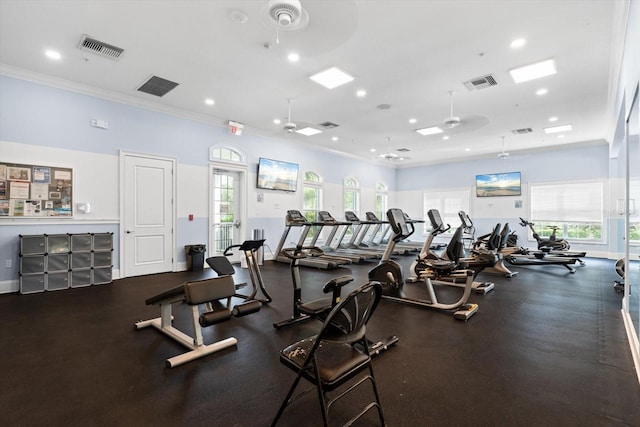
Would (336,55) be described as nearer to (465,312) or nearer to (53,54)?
(465,312)

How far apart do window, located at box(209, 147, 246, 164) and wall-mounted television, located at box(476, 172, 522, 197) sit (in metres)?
8.53

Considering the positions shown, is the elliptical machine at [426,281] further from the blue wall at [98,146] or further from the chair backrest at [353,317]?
the blue wall at [98,146]

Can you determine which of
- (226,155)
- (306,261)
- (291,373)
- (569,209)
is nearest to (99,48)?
(226,155)

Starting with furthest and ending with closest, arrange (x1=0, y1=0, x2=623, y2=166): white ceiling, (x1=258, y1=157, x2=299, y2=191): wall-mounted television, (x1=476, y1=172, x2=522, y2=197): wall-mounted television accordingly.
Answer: (x1=476, y1=172, x2=522, y2=197): wall-mounted television, (x1=258, y1=157, x2=299, y2=191): wall-mounted television, (x1=0, y1=0, x2=623, y2=166): white ceiling

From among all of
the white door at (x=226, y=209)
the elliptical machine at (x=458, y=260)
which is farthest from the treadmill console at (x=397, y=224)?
the white door at (x=226, y=209)

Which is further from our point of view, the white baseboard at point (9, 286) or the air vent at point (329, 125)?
the air vent at point (329, 125)

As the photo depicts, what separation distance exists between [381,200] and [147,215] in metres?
9.07

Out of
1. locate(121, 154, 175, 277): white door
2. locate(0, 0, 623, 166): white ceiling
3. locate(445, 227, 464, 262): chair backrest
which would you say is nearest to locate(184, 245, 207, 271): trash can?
locate(121, 154, 175, 277): white door

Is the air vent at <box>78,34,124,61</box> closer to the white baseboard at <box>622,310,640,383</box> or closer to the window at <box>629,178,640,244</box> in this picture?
the window at <box>629,178,640,244</box>

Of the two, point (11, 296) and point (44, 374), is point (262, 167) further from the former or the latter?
point (44, 374)

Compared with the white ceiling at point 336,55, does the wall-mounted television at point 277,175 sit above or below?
below

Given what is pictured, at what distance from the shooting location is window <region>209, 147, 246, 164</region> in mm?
7347

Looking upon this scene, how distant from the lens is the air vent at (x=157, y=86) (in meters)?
5.34

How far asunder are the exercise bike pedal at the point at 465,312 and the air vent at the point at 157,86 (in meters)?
5.78
